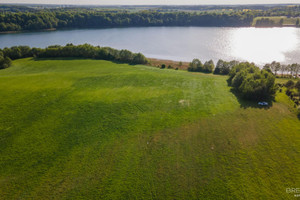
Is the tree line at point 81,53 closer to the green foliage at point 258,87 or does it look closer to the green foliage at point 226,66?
the green foliage at point 226,66

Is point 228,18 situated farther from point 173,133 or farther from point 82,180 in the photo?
point 82,180

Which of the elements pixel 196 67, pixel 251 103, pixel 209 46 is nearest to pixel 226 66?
pixel 196 67

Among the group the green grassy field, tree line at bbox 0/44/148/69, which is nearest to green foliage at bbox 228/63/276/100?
the green grassy field

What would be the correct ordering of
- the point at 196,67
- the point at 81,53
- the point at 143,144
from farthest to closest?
the point at 81,53
the point at 196,67
the point at 143,144

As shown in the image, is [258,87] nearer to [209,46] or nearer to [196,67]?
[196,67]

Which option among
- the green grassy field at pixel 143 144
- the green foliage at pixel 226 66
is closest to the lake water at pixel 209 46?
the green foliage at pixel 226 66

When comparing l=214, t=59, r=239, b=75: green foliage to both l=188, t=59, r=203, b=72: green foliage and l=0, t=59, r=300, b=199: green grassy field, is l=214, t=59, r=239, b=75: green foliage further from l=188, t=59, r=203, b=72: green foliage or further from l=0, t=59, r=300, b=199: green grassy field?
l=0, t=59, r=300, b=199: green grassy field

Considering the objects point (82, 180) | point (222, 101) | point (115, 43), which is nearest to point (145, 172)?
point (82, 180)

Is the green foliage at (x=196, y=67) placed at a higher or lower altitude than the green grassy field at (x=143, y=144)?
higher
